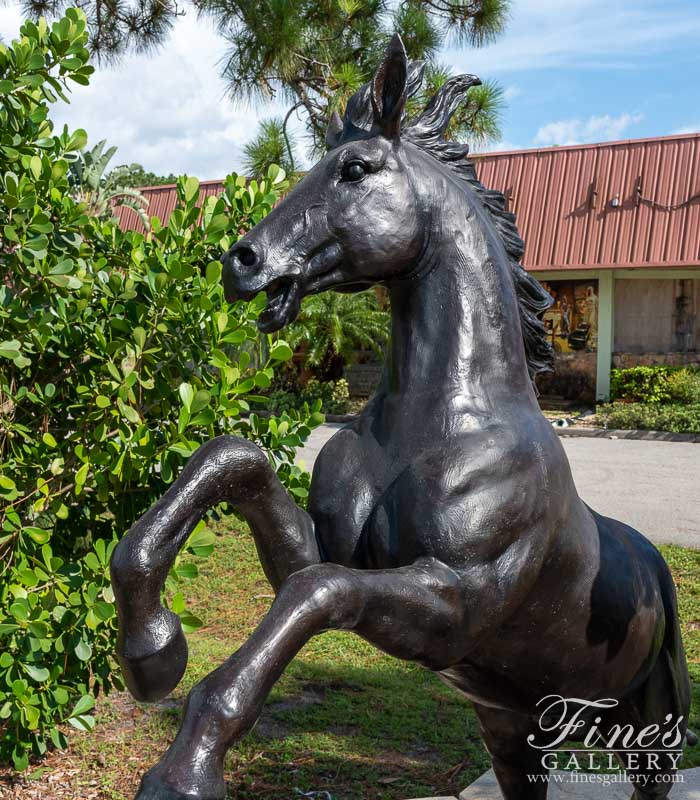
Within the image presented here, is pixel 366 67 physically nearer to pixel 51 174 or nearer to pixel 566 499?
pixel 51 174

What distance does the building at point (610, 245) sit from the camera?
703 inches

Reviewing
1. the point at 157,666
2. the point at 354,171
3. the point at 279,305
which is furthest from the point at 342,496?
the point at 354,171

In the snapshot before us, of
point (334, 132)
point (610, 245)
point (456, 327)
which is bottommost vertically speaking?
point (456, 327)

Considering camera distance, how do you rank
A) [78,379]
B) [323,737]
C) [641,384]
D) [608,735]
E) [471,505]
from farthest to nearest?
1. [641,384]
2. [323,737]
3. [78,379]
4. [608,735]
5. [471,505]

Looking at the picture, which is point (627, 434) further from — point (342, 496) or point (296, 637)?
point (296, 637)

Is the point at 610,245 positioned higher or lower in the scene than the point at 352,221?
higher

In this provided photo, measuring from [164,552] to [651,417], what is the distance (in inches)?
622

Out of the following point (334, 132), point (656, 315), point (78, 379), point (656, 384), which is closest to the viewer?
point (334, 132)

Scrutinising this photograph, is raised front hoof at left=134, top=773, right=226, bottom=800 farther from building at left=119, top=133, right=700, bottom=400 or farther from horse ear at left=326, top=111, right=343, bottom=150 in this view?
building at left=119, top=133, right=700, bottom=400

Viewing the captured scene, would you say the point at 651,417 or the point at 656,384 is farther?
the point at 656,384

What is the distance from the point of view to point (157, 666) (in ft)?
5.59

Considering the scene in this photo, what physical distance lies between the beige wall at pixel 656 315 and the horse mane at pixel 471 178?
1765cm

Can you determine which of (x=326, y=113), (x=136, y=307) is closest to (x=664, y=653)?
(x=136, y=307)

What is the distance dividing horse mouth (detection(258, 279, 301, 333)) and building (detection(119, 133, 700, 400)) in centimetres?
1673
